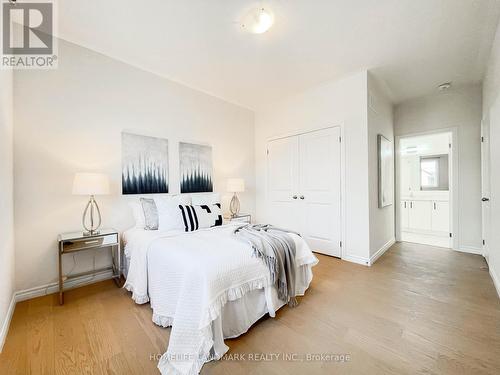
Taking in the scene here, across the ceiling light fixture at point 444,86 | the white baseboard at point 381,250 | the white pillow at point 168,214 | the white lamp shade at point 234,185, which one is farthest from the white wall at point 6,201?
the ceiling light fixture at point 444,86

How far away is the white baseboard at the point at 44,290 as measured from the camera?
5.82ft

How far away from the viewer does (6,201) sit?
1.79m

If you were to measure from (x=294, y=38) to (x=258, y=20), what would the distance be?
1.82 ft

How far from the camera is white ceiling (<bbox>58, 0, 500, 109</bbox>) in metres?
1.99

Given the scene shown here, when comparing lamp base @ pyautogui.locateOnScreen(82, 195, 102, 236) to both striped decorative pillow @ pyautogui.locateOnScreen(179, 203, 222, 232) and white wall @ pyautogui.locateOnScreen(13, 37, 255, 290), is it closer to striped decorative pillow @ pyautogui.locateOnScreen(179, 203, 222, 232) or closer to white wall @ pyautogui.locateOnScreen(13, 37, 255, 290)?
white wall @ pyautogui.locateOnScreen(13, 37, 255, 290)

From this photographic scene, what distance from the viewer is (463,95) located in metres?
3.63

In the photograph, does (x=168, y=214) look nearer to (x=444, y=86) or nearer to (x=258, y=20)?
(x=258, y=20)

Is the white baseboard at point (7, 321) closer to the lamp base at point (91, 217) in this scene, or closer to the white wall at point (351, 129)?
the lamp base at point (91, 217)

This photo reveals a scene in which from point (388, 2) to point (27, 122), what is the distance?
3.66 meters

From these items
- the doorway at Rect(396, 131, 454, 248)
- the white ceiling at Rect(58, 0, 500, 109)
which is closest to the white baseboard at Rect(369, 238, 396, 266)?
the doorway at Rect(396, 131, 454, 248)

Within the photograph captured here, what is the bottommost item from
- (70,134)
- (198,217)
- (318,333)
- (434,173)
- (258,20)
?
(318,333)

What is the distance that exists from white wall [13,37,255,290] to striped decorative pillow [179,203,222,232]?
77cm

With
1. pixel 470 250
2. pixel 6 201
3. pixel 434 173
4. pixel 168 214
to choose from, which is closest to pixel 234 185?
pixel 168 214

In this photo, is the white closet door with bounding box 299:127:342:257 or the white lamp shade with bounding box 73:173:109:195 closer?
the white lamp shade with bounding box 73:173:109:195
